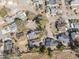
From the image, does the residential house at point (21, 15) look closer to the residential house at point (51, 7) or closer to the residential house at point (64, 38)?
the residential house at point (51, 7)

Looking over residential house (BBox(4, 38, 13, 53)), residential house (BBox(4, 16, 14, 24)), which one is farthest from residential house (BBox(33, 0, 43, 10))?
residential house (BBox(4, 38, 13, 53))

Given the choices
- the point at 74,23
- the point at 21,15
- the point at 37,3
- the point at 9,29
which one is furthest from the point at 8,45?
the point at 74,23

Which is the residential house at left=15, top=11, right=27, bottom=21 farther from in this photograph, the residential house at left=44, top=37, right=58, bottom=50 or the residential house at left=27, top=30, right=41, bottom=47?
the residential house at left=44, top=37, right=58, bottom=50

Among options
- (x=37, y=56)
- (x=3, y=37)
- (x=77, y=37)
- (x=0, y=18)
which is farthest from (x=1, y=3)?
(x=77, y=37)

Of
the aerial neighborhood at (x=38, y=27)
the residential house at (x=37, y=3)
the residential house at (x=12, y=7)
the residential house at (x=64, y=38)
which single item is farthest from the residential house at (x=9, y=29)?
the residential house at (x=64, y=38)

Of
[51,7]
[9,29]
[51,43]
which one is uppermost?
[51,7]

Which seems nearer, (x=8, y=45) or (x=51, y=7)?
(x=8, y=45)

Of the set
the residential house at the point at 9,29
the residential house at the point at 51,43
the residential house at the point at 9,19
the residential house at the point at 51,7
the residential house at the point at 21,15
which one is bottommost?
the residential house at the point at 51,43

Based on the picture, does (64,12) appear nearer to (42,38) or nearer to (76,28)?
(76,28)

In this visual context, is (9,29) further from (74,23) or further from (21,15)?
(74,23)
